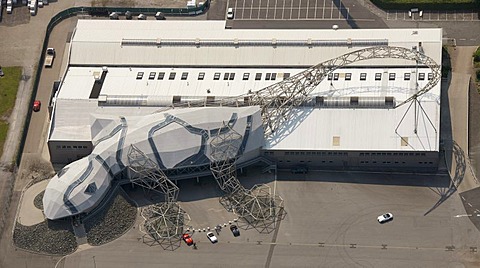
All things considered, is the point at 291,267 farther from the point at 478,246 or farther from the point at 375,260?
the point at 478,246

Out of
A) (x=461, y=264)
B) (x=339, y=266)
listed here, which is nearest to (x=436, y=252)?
(x=461, y=264)

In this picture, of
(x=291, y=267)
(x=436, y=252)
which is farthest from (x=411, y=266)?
(x=291, y=267)

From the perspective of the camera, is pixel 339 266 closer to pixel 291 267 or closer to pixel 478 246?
pixel 291 267

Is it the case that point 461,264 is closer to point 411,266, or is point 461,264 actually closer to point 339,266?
point 411,266

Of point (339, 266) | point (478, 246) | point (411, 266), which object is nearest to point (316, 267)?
point (339, 266)

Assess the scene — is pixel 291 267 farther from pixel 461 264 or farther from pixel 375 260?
pixel 461 264

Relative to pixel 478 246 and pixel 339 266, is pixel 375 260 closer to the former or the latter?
pixel 339 266
